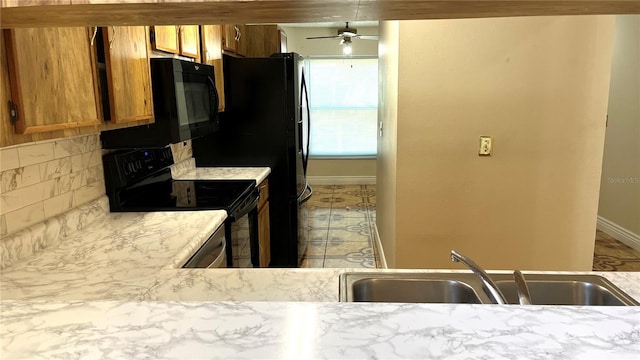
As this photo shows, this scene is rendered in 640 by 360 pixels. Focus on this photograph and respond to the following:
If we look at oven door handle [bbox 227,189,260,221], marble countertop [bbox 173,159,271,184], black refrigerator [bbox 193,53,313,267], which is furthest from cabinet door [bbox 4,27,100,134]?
black refrigerator [bbox 193,53,313,267]

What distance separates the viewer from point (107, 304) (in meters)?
0.81

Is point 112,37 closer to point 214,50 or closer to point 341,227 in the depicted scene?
point 214,50

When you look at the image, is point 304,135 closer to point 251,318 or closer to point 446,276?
point 446,276

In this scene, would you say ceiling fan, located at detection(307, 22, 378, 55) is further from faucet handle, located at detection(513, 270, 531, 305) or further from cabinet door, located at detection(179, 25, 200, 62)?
faucet handle, located at detection(513, 270, 531, 305)

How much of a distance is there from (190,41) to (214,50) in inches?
17.4

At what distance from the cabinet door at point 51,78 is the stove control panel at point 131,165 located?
0.71m

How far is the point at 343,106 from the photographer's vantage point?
704cm

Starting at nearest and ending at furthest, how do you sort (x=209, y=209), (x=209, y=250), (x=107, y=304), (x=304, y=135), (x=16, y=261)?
(x=107, y=304)
(x=16, y=261)
(x=209, y=250)
(x=209, y=209)
(x=304, y=135)

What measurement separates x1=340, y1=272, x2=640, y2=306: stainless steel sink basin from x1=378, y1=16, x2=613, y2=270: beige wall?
55.3 inches

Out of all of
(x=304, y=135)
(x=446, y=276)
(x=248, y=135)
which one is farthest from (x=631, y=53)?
(x=446, y=276)

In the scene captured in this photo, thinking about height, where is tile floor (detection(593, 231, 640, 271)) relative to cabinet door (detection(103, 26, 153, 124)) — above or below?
below

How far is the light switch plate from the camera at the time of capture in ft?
8.55

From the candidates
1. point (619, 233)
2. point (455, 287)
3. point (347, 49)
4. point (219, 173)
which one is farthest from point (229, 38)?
point (619, 233)

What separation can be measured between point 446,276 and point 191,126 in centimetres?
161
